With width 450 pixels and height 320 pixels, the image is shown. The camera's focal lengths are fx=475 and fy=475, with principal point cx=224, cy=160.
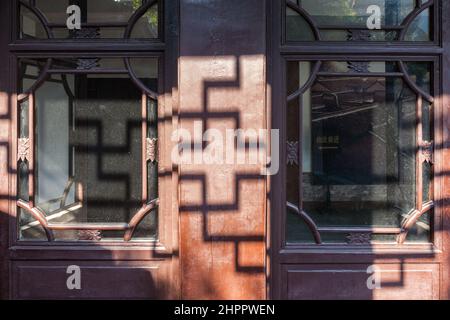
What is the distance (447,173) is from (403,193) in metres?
0.41

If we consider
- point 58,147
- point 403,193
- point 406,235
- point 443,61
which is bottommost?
point 406,235

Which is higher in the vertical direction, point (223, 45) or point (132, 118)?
point (223, 45)

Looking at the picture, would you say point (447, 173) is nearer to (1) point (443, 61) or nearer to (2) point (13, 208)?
(1) point (443, 61)

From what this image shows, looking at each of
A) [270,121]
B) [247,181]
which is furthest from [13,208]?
[270,121]

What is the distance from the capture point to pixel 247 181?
3.92 metres

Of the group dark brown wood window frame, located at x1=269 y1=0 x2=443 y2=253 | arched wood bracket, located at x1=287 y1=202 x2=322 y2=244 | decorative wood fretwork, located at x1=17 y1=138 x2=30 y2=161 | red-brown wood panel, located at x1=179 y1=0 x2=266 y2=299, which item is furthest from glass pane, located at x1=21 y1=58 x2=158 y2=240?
arched wood bracket, located at x1=287 y1=202 x2=322 y2=244

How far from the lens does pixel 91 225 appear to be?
420 cm

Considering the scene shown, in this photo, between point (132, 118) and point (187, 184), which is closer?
point (187, 184)

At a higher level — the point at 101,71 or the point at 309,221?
the point at 101,71

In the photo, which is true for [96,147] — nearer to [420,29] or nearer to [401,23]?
[401,23]

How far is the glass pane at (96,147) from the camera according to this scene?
13.8ft

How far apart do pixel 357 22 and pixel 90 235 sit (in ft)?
9.88

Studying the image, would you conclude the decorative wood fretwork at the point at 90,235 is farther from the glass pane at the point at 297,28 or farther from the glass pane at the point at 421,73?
the glass pane at the point at 421,73

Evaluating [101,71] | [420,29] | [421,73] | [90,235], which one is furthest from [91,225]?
[420,29]
